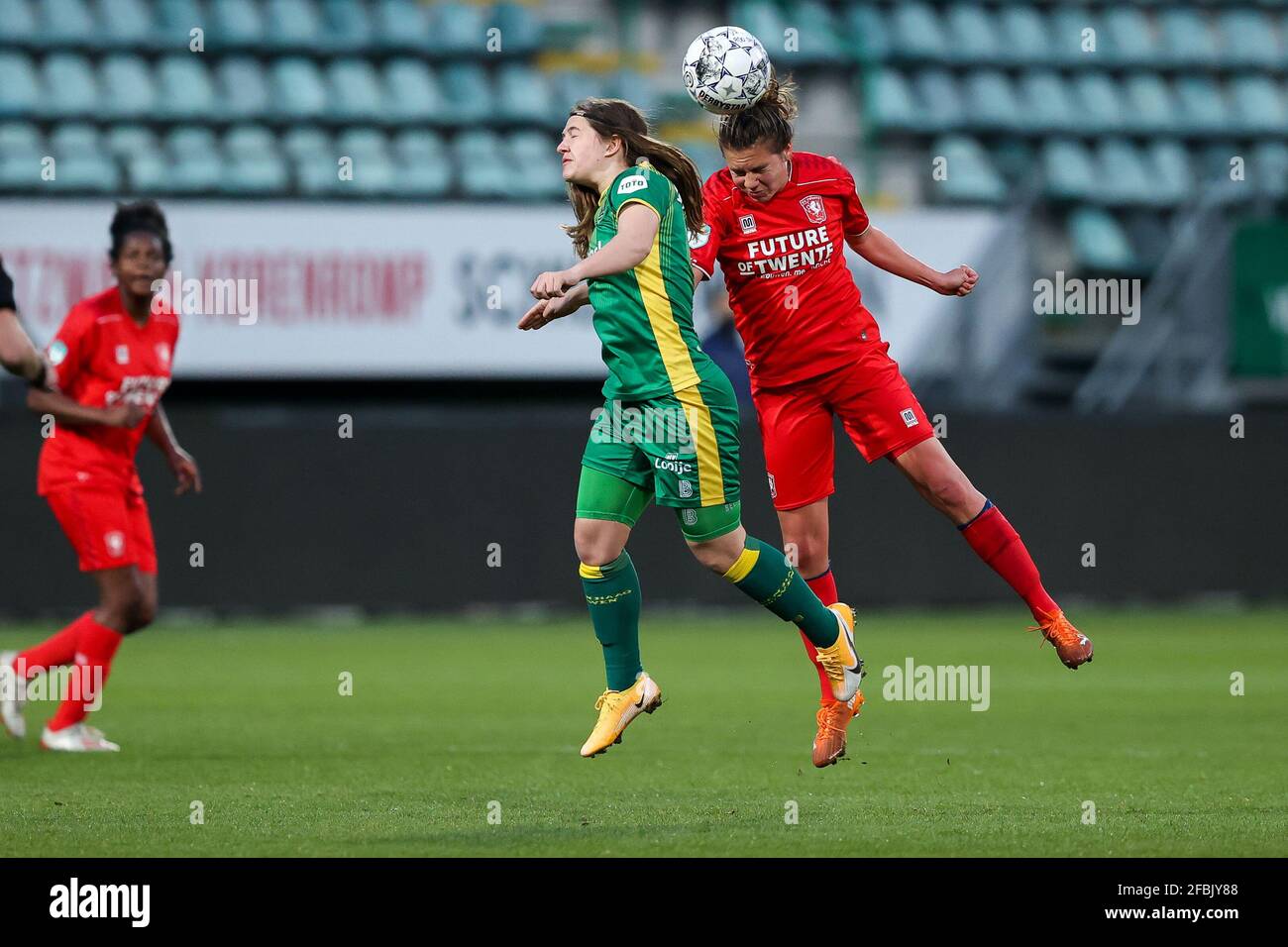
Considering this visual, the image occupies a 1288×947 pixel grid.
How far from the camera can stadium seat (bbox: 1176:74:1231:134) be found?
19141 mm

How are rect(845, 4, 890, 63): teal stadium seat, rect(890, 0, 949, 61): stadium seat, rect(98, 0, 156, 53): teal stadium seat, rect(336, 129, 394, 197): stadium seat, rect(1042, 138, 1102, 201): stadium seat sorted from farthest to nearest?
1. rect(890, 0, 949, 61): stadium seat
2. rect(845, 4, 890, 63): teal stadium seat
3. rect(1042, 138, 1102, 201): stadium seat
4. rect(98, 0, 156, 53): teal stadium seat
5. rect(336, 129, 394, 197): stadium seat

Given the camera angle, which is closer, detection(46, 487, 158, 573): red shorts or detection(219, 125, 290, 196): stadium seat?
detection(46, 487, 158, 573): red shorts

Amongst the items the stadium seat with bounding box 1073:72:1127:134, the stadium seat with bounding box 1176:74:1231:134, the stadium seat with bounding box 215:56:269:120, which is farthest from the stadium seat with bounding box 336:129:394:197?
the stadium seat with bounding box 1176:74:1231:134

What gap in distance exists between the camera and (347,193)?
14.9 metres

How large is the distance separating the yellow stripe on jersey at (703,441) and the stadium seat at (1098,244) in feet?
38.4

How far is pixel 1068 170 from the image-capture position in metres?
18.2

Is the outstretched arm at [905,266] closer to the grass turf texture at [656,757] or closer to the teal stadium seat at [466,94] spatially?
the grass turf texture at [656,757]

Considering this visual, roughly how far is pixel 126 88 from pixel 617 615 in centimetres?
1153

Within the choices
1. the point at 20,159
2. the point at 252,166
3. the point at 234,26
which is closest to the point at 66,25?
the point at 234,26

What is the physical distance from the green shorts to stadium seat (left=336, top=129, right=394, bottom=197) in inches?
358

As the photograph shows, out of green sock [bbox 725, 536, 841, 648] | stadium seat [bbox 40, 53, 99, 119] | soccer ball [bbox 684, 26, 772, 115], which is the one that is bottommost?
green sock [bbox 725, 536, 841, 648]

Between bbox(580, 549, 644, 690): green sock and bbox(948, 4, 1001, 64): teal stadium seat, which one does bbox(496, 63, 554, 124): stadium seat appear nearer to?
bbox(948, 4, 1001, 64): teal stadium seat

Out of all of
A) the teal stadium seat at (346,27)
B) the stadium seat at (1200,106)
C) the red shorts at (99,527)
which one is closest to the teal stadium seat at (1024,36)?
the stadium seat at (1200,106)

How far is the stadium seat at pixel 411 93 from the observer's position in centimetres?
1689
